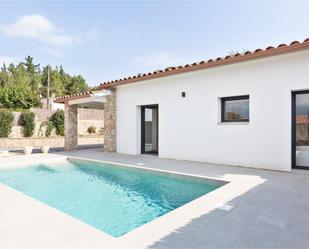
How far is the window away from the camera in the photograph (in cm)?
1085

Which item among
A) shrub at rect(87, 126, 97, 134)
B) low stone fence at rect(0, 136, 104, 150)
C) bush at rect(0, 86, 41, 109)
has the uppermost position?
bush at rect(0, 86, 41, 109)

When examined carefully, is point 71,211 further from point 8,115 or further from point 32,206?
point 8,115

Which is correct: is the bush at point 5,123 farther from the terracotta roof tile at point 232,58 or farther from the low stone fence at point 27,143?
the terracotta roof tile at point 232,58

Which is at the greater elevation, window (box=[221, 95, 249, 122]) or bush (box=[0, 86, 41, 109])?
bush (box=[0, 86, 41, 109])

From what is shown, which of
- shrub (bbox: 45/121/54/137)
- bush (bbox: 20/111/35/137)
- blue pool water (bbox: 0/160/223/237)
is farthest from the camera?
shrub (bbox: 45/121/54/137)

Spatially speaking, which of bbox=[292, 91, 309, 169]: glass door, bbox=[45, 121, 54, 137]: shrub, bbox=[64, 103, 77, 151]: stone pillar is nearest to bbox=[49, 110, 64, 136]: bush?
bbox=[45, 121, 54, 137]: shrub

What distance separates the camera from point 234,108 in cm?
1128

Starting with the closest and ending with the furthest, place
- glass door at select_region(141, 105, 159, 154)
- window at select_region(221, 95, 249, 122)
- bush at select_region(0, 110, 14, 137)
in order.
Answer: window at select_region(221, 95, 249, 122) < glass door at select_region(141, 105, 159, 154) < bush at select_region(0, 110, 14, 137)

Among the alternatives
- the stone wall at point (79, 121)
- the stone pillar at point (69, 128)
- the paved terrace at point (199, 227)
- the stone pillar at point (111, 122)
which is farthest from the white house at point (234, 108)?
the stone wall at point (79, 121)

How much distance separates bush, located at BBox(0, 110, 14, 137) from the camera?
24.9m

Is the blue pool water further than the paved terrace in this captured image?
Yes

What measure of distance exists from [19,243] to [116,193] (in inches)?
173

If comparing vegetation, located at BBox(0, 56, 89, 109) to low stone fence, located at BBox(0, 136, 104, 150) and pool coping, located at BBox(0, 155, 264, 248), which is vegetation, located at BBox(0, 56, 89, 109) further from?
pool coping, located at BBox(0, 155, 264, 248)

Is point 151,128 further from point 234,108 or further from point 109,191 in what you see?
point 109,191
